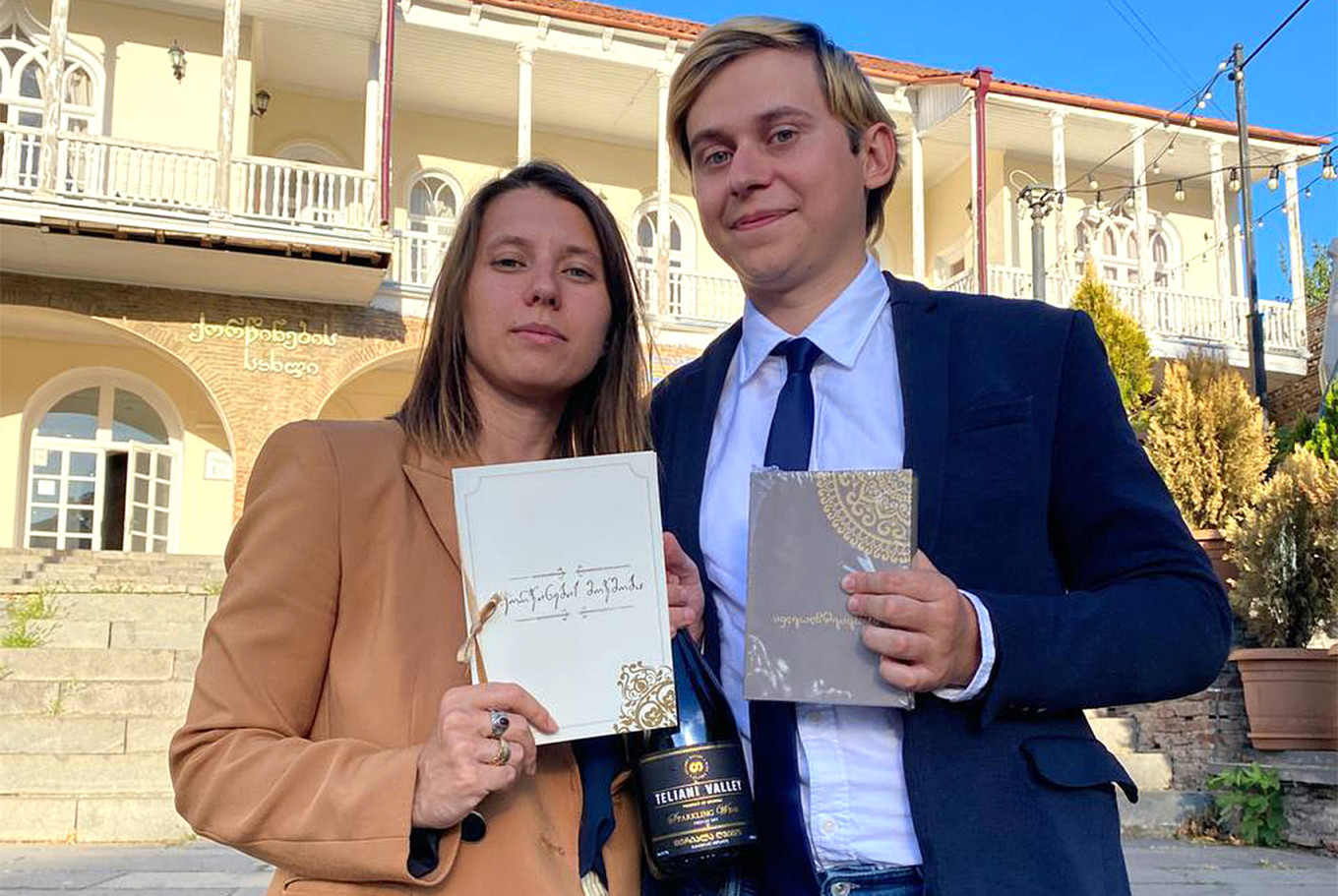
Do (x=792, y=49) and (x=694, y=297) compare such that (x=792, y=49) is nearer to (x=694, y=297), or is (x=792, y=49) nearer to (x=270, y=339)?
(x=270, y=339)

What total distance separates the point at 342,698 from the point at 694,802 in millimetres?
554

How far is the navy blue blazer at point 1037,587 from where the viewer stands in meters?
1.58

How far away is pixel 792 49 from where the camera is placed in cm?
201

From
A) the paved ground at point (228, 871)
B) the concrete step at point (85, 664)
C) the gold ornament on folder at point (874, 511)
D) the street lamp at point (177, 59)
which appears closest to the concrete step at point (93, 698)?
the concrete step at point (85, 664)

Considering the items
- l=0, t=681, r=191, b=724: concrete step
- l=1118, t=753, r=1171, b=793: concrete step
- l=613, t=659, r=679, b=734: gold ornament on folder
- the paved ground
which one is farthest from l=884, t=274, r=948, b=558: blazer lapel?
l=0, t=681, r=191, b=724: concrete step

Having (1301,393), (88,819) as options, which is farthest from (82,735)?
(1301,393)

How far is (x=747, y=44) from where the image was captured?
6.64ft

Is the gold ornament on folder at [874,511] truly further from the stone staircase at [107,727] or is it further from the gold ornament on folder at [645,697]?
the stone staircase at [107,727]

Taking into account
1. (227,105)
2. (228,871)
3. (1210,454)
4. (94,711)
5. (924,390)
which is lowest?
(228,871)

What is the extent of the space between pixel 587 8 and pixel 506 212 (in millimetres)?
15118

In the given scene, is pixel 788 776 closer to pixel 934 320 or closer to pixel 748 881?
pixel 748 881

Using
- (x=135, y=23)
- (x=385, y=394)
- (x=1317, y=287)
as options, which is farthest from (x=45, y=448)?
(x=1317, y=287)

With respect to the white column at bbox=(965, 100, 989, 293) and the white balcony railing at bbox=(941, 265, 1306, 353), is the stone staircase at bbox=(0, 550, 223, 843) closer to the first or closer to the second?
the white column at bbox=(965, 100, 989, 293)

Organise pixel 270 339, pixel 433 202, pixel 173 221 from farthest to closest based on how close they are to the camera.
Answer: pixel 433 202 < pixel 270 339 < pixel 173 221
